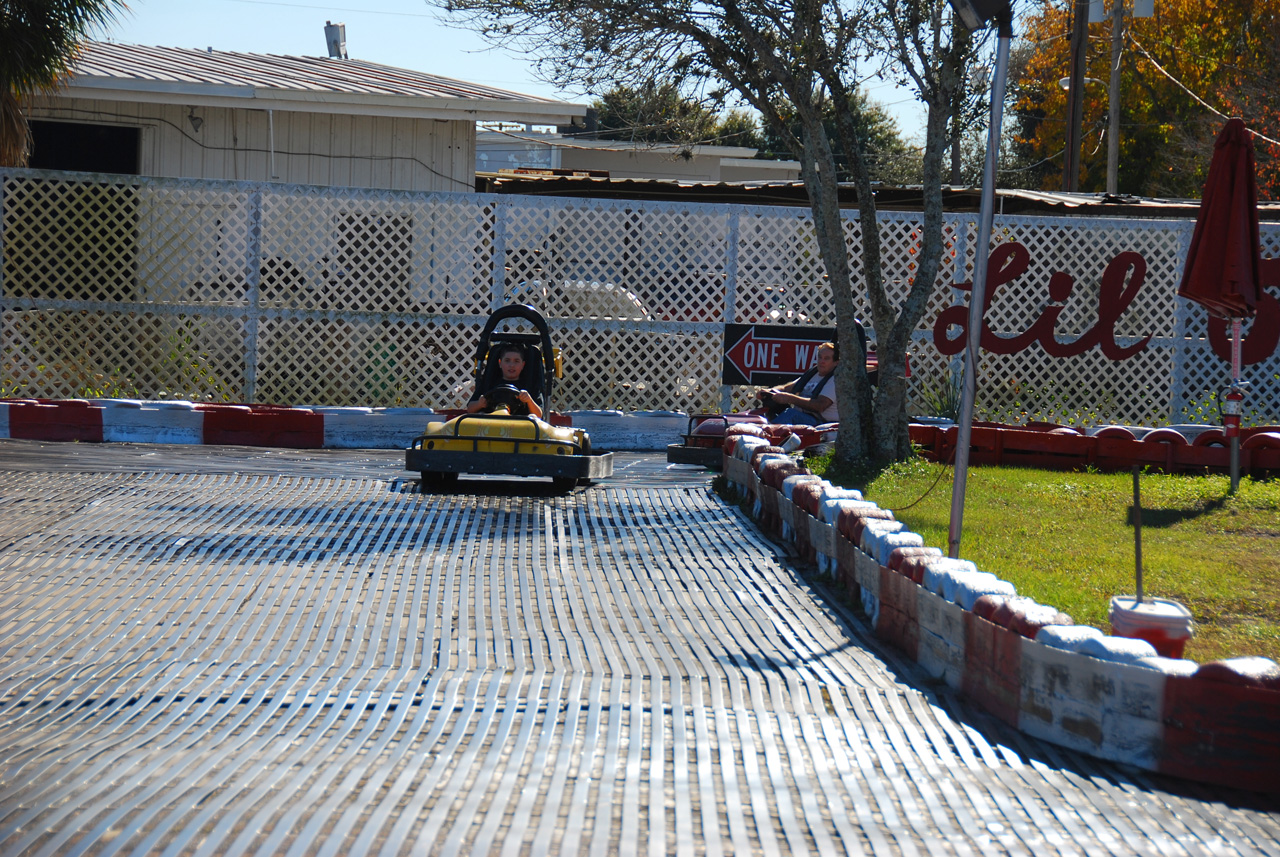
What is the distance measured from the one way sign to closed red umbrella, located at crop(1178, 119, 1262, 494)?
4.61 metres

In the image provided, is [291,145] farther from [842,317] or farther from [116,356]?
[842,317]

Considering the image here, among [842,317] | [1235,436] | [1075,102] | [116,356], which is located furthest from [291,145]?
[1075,102]

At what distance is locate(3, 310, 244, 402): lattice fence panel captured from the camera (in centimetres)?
1184

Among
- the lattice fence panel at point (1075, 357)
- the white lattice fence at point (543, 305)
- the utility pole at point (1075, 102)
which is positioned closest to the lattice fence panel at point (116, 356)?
the white lattice fence at point (543, 305)

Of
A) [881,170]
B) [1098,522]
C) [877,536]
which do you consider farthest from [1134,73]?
[877,536]

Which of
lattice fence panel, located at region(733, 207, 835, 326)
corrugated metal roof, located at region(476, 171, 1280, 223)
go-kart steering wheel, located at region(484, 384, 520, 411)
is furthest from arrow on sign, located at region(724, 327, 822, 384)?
corrugated metal roof, located at region(476, 171, 1280, 223)

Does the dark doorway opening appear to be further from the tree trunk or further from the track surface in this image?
the track surface

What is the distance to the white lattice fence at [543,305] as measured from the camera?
39.3 ft

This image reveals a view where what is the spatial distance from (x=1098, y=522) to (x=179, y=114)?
12.3 m

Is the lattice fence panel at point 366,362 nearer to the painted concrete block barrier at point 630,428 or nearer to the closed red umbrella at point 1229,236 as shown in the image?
the painted concrete block barrier at point 630,428

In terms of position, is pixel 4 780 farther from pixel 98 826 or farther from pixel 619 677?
pixel 619 677

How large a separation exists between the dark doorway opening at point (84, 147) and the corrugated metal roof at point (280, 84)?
0.89m

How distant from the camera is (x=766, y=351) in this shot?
1236 centimetres

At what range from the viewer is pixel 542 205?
12.3m
